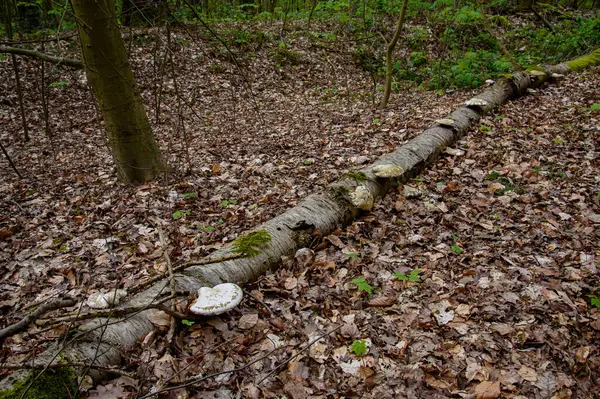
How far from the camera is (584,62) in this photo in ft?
34.0

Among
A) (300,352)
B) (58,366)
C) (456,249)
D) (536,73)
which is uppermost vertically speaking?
(536,73)

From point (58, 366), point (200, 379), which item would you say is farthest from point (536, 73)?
point (58, 366)

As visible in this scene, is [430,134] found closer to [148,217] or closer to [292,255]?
[292,255]

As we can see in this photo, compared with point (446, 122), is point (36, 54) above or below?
above

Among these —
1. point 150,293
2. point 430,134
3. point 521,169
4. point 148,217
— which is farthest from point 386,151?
point 150,293

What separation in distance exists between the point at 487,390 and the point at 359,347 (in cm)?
87

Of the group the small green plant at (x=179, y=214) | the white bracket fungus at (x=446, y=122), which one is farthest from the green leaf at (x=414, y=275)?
the white bracket fungus at (x=446, y=122)

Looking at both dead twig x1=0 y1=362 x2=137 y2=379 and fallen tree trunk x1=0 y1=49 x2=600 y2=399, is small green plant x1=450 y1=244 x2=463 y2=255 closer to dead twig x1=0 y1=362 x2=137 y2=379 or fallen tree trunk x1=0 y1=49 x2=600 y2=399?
fallen tree trunk x1=0 y1=49 x2=600 y2=399

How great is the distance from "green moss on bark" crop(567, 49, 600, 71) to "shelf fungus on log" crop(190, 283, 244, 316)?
1152 cm

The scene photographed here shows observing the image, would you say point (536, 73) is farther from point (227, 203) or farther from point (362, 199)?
point (227, 203)

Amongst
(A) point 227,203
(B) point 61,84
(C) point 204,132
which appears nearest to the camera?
(A) point 227,203

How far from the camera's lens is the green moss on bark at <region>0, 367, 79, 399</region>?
201 cm

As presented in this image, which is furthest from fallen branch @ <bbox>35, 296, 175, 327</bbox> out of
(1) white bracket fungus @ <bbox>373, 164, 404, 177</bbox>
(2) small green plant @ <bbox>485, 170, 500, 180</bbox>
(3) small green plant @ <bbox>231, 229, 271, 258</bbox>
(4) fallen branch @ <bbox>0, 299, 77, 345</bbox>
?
(2) small green plant @ <bbox>485, 170, 500, 180</bbox>

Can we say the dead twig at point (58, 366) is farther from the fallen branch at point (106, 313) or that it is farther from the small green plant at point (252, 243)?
the small green plant at point (252, 243)
